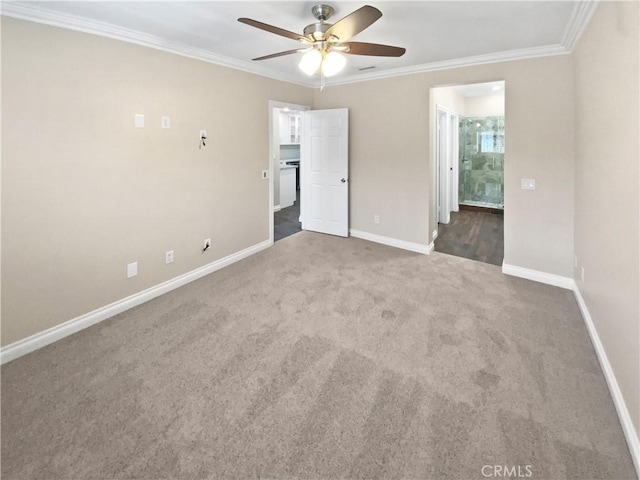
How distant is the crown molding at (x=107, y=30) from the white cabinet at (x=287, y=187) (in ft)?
12.1

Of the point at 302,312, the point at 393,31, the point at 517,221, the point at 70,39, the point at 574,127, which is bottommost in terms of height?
the point at 302,312

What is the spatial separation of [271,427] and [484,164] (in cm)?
731

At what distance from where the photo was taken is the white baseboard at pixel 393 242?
459 centimetres

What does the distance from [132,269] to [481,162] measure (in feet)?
23.4

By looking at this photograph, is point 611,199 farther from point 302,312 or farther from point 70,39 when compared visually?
point 70,39

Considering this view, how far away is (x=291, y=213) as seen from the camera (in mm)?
7273

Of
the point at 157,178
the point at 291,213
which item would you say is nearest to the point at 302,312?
the point at 157,178

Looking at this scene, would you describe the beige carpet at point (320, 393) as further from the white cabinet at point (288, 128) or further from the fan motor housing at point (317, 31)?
the white cabinet at point (288, 128)

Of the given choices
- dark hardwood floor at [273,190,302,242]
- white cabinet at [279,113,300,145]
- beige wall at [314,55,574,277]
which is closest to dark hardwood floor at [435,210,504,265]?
beige wall at [314,55,574,277]

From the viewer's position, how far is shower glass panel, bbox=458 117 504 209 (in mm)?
7074

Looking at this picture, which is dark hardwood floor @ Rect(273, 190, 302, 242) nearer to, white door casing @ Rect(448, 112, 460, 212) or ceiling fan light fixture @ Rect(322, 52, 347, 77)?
ceiling fan light fixture @ Rect(322, 52, 347, 77)

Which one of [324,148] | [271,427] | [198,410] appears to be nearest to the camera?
[271,427]

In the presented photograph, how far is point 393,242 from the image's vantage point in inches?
192

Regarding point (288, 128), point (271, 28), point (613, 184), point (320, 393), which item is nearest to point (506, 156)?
point (613, 184)
